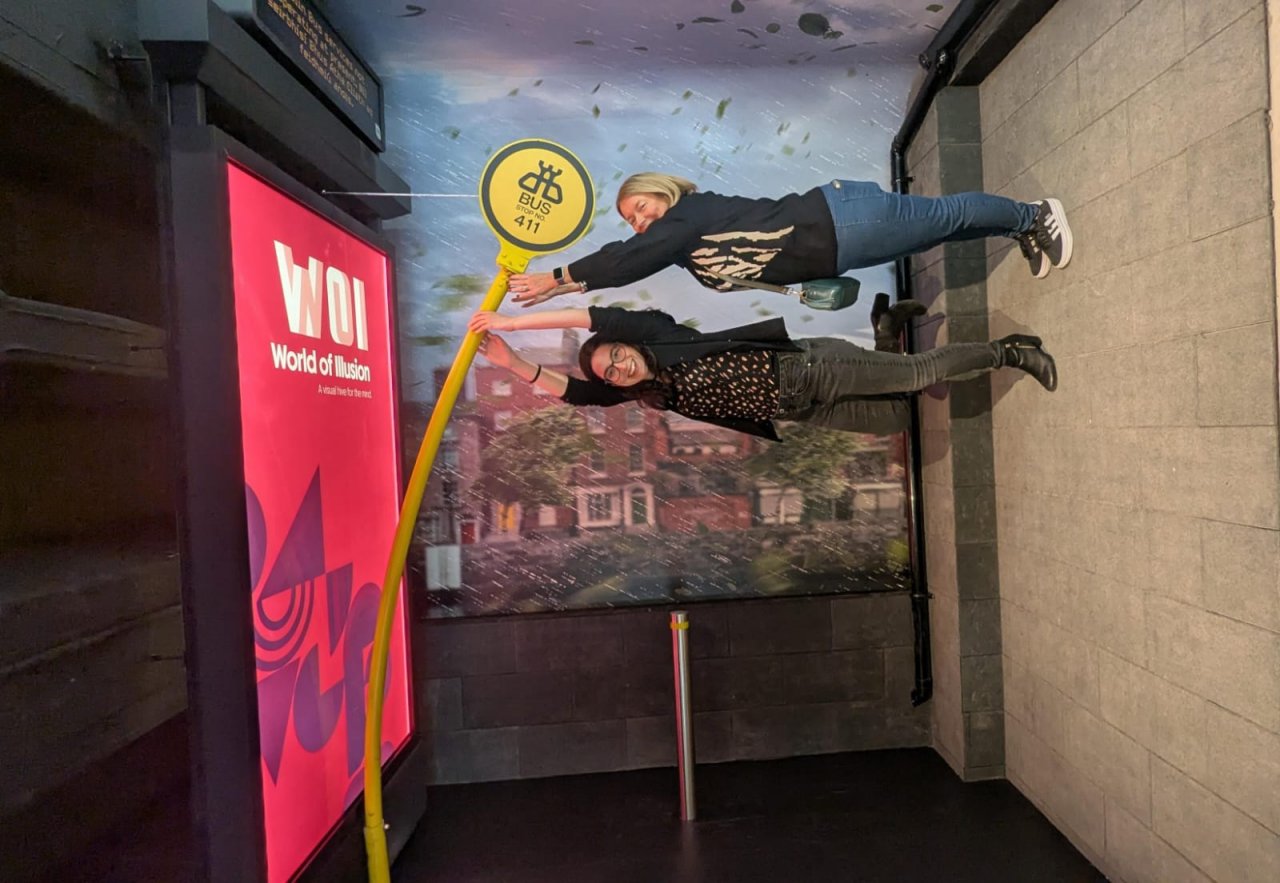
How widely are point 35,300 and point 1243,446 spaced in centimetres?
242

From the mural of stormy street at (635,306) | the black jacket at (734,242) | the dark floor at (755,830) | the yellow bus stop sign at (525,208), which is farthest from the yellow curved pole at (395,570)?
the mural of stormy street at (635,306)

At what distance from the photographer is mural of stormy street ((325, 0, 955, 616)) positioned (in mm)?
2463

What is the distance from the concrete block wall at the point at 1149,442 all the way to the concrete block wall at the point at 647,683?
1.73 ft

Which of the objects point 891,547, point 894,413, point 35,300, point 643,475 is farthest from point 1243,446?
point 35,300

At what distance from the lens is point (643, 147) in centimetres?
249

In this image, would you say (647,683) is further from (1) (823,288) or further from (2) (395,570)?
(1) (823,288)

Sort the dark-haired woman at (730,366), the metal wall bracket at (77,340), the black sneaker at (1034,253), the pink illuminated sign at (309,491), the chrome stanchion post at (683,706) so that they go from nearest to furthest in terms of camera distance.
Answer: the metal wall bracket at (77,340), the pink illuminated sign at (309,491), the dark-haired woman at (730,366), the black sneaker at (1034,253), the chrome stanchion post at (683,706)

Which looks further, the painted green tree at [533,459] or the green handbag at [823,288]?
the painted green tree at [533,459]

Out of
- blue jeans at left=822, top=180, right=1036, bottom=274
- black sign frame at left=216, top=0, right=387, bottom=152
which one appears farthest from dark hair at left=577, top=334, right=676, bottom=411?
black sign frame at left=216, top=0, right=387, bottom=152

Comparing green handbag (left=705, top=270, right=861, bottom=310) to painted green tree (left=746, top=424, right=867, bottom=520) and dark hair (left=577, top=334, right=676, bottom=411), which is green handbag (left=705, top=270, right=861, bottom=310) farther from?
painted green tree (left=746, top=424, right=867, bottom=520)

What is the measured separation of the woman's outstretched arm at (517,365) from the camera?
5.87 feet

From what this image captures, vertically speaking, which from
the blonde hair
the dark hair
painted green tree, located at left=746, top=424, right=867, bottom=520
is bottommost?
painted green tree, located at left=746, top=424, right=867, bottom=520

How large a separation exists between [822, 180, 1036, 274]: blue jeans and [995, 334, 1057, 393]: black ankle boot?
1.09ft

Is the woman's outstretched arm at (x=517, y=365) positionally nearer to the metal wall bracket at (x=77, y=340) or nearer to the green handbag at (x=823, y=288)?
the green handbag at (x=823, y=288)
